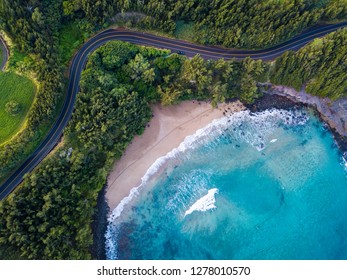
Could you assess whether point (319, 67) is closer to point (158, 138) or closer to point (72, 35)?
point (158, 138)

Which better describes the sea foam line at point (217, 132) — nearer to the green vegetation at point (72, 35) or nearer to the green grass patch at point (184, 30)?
the green grass patch at point (184, 30)

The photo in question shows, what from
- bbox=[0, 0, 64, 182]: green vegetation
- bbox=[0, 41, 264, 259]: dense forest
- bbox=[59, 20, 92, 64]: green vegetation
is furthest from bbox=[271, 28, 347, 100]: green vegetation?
bbox=[0, 0, 64, 182]: green vegetation

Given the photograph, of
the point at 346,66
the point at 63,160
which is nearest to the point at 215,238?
the point at 63,160

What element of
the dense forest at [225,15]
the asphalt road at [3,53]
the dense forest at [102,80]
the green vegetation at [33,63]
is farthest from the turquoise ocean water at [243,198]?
the asphalt road at [3,53]

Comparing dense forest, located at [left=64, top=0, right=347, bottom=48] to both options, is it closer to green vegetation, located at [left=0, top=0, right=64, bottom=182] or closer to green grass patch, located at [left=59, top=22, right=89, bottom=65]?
green grass patch, located at [left=59, top=22, right=89, bottom=65]

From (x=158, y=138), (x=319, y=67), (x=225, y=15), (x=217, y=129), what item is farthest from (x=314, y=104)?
(x=158, y=138)

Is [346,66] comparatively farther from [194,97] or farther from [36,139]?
[36,139]
